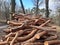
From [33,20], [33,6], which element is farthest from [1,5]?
[33,20]

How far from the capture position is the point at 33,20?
A: 5.60 metres

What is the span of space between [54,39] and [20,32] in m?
0.98

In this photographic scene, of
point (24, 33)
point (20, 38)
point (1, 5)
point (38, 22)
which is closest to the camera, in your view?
point (20, 38)

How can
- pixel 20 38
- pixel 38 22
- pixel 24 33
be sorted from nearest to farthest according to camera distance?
pixel 20 38 → pixel 24 33 → pixel 38 22

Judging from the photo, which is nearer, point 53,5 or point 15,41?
point 15,41

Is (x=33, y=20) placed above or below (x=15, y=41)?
above

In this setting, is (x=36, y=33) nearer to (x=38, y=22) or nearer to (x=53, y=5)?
(x=38, y=22)

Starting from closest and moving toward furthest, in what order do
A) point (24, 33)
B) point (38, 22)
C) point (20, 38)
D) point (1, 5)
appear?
point (20, 38), point (24, 33), point (38, 22), point (1, 5)

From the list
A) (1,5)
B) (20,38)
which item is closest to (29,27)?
(20,38)

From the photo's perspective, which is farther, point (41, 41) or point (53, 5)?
point (53, 5)

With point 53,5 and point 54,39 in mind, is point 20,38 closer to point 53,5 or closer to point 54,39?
point 54,39

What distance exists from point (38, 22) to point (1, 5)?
35.2 feet

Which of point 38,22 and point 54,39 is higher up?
point 38,22

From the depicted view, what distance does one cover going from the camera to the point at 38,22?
557 centimetres
